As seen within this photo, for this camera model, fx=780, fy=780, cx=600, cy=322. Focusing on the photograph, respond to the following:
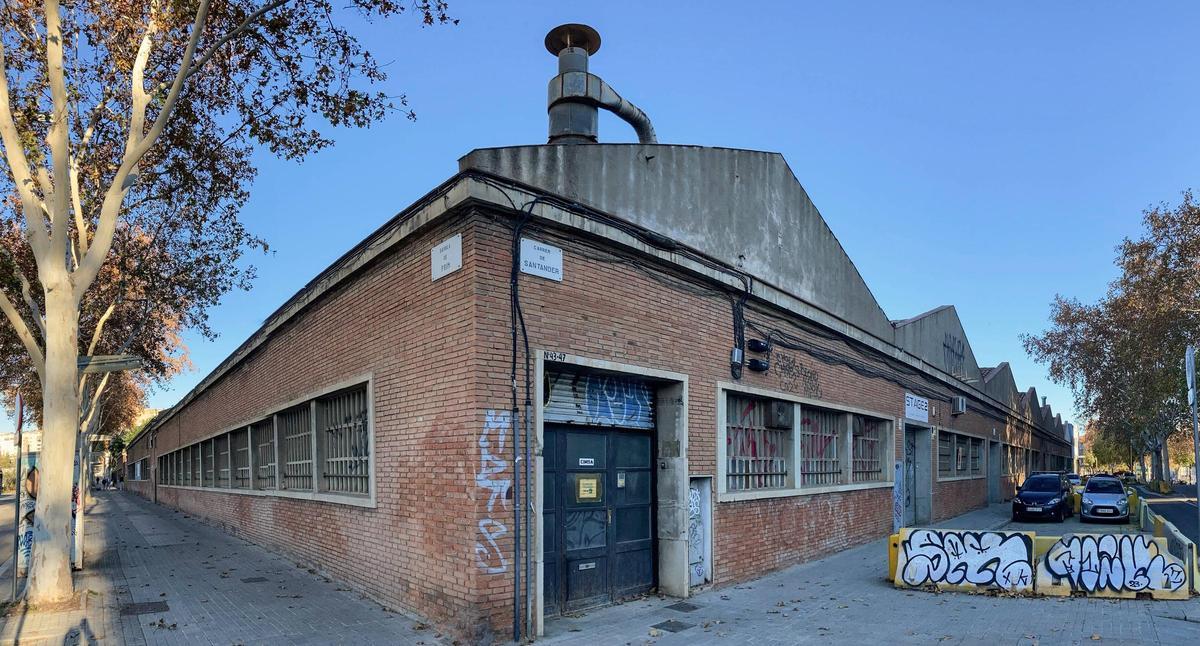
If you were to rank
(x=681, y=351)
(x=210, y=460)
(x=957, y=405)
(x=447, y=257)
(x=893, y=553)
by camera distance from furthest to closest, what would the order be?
(x=957, y=405) → (x=210, y=460) → (x=893, y=553) → (x=681, y=351) → (x=447, y=257)

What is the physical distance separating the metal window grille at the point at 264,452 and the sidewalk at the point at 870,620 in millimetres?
8598

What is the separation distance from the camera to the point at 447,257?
26.6 feet

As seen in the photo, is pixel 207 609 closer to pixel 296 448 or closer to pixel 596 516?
pixel 296 448

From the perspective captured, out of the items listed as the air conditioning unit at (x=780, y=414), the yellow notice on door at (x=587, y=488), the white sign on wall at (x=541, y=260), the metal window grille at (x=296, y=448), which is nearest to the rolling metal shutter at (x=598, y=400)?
the yellow notice on door at (x=587, y=488)

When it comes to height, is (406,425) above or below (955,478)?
above

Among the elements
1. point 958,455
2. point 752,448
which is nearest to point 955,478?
point 958,455

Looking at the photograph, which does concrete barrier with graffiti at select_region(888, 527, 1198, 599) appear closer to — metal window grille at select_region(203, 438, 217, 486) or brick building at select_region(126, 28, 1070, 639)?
brick building at select_region(126, 28, 1070, 639)

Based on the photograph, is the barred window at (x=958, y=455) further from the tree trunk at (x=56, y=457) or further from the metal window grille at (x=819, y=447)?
the tree trunk at (x=56, y=457)

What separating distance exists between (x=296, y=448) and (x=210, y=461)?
454 inches

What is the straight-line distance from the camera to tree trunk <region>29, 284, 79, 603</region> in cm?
920

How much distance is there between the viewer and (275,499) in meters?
14.1

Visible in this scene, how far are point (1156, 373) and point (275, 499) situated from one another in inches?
1283

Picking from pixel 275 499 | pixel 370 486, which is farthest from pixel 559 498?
pixel 275 499

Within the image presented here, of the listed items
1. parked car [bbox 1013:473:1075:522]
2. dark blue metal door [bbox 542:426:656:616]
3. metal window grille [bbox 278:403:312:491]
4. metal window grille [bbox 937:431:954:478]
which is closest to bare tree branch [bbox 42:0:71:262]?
metal window grille [bbox 278:403:312:491]
